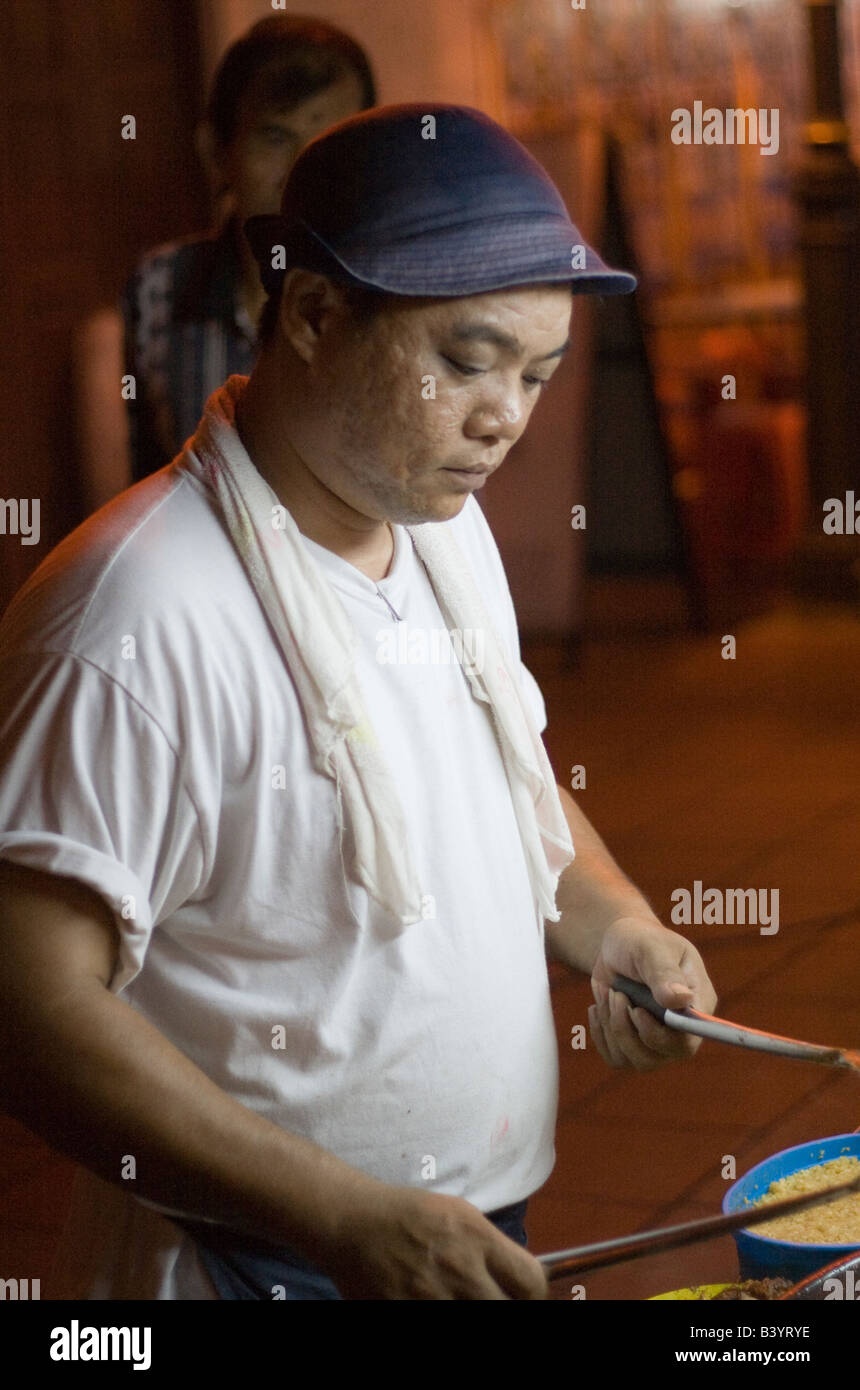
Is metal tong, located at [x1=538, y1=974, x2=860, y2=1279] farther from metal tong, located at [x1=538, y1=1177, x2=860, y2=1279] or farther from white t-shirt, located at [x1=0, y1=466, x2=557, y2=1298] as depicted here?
white t-shirt, located at [x1=0, y1=466, x2=557, y2=1298]

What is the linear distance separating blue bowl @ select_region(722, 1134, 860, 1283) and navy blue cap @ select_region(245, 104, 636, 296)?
71 centimetres

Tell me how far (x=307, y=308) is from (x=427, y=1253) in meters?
0.65

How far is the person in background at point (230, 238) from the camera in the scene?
8.85 feet

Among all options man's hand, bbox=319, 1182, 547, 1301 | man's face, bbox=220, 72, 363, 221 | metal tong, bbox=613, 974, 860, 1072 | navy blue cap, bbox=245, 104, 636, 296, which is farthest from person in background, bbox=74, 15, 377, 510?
man's hand, bbox=319, 1182, 547, 1301

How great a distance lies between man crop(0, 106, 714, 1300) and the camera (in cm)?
108

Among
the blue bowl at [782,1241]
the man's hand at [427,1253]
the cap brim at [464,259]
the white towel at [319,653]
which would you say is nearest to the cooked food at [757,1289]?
the blue bowl at [782,1241]

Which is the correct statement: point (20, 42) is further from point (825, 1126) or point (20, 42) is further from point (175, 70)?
point (825, 1126)

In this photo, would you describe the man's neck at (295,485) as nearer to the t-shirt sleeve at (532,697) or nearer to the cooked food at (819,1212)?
the t-shirt sleeve at (532,697)

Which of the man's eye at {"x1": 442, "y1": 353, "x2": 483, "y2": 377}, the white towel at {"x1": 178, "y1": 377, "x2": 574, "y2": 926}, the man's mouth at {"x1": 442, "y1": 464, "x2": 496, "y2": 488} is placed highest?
the man's eye at {"x1": 442, "y1": 353, "x2": 483, "y2": 377}

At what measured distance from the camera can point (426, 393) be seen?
1183 mm

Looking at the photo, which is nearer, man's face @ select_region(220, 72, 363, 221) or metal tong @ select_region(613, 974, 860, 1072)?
metal tong @ select_region(613, 974, 860, 1072)

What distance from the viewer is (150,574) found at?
1138 millimetres

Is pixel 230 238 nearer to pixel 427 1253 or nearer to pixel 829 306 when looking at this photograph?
pixel 427 1253
